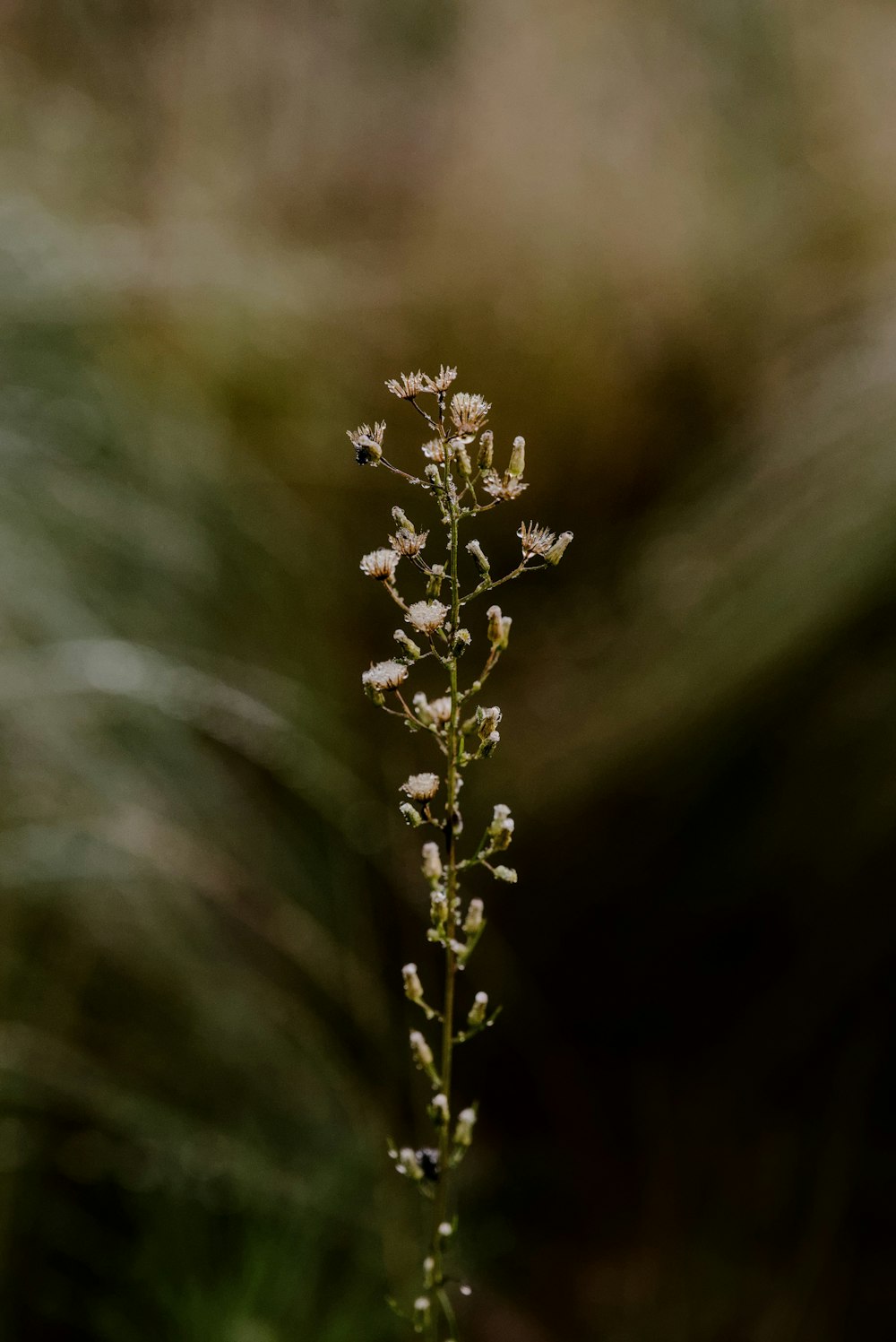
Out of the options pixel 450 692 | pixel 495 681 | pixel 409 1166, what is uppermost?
pixel 495 681

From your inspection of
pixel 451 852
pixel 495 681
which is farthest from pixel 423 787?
pixel 495 681

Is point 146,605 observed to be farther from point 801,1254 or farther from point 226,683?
point 801,1254

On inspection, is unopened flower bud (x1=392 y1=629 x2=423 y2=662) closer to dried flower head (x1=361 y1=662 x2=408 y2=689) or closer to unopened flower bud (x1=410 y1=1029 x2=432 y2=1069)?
dried flower head (x1=361 y1=662 x2=408 y2=689)

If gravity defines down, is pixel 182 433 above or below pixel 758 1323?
above

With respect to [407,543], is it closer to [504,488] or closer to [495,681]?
[504,488]

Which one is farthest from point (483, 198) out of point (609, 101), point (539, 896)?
point (539, 896)

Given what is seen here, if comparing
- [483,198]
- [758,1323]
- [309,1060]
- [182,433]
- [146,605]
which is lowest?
[758,1323]
